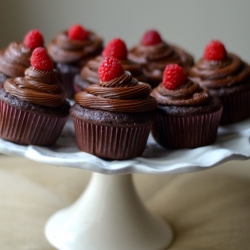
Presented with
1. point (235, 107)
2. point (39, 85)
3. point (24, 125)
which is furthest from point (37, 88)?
point (235, 107)

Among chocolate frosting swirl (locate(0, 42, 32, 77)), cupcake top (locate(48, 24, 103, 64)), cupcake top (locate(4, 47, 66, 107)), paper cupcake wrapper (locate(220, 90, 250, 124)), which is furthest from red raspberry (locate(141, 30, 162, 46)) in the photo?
cupcake top (locate(4, 47, 66, 107))

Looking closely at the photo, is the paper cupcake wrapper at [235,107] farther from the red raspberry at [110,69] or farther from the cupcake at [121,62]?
the red raspberry at [110,69]

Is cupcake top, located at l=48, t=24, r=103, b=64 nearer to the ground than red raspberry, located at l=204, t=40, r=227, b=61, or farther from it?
nearer to the ground

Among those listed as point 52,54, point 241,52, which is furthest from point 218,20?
point 52,54

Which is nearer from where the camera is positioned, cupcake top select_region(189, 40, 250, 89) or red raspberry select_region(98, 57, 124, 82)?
red raspberry select_region(98, 57, 124, 82)

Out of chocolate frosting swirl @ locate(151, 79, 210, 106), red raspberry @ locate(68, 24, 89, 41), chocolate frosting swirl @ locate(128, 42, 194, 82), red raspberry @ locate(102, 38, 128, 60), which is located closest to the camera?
chocolate frosting swirl @ locate(151, 79, 210, 106)

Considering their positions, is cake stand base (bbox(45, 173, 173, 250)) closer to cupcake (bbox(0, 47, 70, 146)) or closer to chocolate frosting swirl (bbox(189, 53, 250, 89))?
cupcake (bbox(0, 47, 70, 146))

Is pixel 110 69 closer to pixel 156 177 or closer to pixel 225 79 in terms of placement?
pixel 225 79
